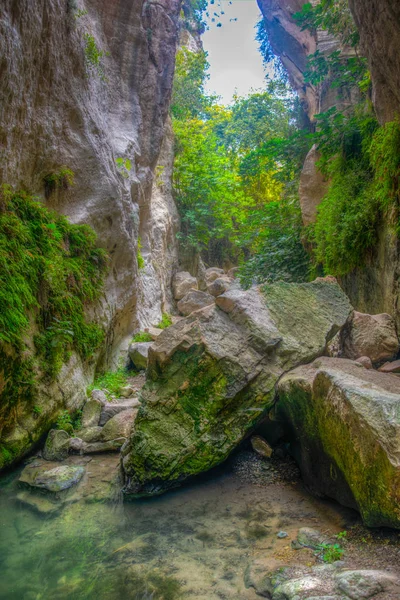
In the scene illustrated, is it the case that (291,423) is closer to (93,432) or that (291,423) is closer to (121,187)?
(93,432)

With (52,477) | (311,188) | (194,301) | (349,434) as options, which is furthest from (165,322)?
(349,434)

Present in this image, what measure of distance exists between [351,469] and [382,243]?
15.1 feet

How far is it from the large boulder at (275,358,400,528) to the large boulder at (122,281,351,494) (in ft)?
1.23

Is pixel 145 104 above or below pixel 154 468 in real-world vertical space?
above

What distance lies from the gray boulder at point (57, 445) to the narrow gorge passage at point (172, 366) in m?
0.04

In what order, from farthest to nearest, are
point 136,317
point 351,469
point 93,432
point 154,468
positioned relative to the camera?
point 136,317, point 93,432, point 154,468, point 351,469

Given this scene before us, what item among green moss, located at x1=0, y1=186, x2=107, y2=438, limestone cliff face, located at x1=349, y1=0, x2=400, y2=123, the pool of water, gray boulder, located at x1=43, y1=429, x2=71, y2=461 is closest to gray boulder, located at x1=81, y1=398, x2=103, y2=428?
gray boulder, located at x1=43, y1=429, x2=71, y2=461

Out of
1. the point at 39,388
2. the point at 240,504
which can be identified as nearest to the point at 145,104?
the point at 39,388

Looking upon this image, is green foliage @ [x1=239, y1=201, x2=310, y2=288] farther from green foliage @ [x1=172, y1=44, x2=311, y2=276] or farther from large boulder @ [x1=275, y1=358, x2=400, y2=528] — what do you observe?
large boulder @ [x1=275, y1=358, x2=400, y2=528]

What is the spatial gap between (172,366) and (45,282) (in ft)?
7.66

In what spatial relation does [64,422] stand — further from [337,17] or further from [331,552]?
[337,17]

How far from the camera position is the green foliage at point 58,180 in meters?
6.40

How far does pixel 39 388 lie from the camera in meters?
5.36

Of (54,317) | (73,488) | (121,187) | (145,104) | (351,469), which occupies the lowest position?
(73,488)
